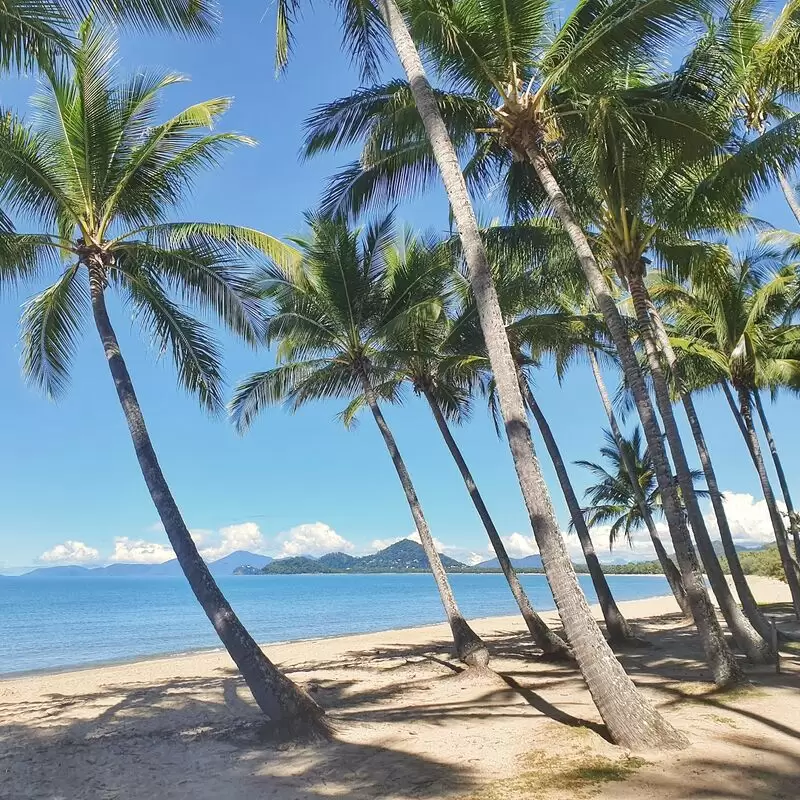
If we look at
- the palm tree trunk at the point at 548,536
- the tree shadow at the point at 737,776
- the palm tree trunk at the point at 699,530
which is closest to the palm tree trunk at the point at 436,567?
the palm tree trunk at the point at 699,530

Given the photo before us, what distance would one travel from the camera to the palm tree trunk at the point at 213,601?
623 cm

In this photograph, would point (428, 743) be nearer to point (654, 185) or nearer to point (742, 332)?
point (654, 185)

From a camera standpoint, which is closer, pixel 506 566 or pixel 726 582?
pixel 726 582

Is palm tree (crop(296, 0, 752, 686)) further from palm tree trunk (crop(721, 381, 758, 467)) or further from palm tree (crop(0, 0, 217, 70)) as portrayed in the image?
palm tree trunk (crop(721, 381, 758, 467))

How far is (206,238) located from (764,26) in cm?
896

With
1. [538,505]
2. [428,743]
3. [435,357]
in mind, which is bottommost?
[428,743]

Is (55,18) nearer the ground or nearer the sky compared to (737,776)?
nearer the sky

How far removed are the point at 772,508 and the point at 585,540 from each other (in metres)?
4.20

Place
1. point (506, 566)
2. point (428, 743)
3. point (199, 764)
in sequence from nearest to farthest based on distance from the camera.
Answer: point (199, 764) < point (428, 743) < point (506, 566)

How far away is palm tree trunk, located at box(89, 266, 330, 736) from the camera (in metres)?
6.23

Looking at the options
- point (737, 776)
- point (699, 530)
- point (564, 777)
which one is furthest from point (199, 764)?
point (699, 530)

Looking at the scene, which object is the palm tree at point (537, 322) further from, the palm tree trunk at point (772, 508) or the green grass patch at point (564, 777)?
the green grass patch at point (564, 777)

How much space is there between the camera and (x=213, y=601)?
660 centimetres

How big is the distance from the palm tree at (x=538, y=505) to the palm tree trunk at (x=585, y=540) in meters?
6.35
